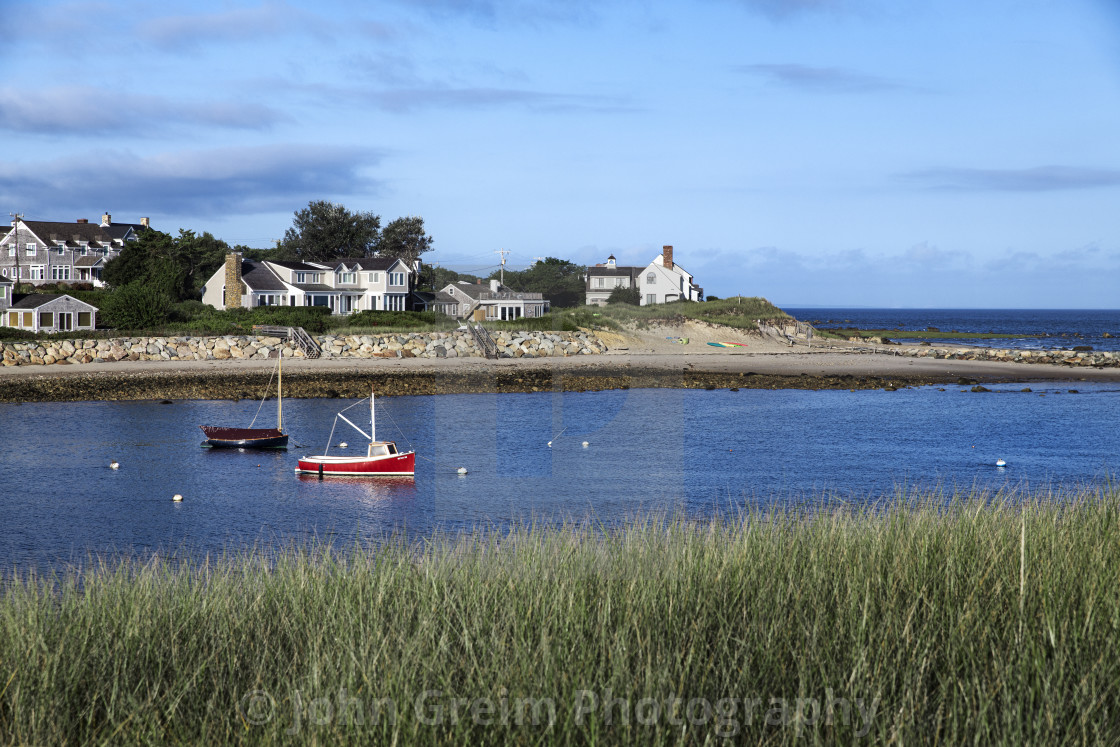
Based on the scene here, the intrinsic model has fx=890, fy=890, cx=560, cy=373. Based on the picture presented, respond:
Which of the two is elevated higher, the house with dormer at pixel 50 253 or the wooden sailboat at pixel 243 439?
the house with dormer at pixel 50 253

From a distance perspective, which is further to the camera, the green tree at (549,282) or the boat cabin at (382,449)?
the green tree at (549,282)

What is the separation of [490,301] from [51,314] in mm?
30042

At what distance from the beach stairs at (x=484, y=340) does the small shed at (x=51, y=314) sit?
23905 mm

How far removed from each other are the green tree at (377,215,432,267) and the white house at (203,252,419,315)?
24.0 meters

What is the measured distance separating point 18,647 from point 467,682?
341 cm

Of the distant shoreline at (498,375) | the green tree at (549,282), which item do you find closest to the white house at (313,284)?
the distant shoreline at (498,375)

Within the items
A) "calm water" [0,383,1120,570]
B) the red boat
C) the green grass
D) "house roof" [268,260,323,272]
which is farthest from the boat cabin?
"house roof" [268,260,323,272]

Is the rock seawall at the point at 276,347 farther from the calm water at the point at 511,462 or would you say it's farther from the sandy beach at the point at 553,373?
the calm water at the point at 511,462

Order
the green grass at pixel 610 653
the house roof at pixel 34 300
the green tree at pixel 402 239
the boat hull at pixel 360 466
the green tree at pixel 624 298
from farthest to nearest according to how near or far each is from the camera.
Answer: the green tree at pixel 402 239 → the house roof at pixel 34 300 → the green tree at pixel 624 298 → the boat hull at pixel 360 466 → the green grass at pixel 610 653

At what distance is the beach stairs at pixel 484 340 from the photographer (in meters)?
53.2

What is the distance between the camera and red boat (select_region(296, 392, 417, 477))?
83.2 ft

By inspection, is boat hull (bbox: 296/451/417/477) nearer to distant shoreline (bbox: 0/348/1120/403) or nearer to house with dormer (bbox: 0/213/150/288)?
distant shoreline (bbox: 0/348/1120/403)

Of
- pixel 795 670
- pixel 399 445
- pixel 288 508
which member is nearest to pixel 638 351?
pixel 399 445

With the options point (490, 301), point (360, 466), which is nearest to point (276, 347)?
point (490, 301)
